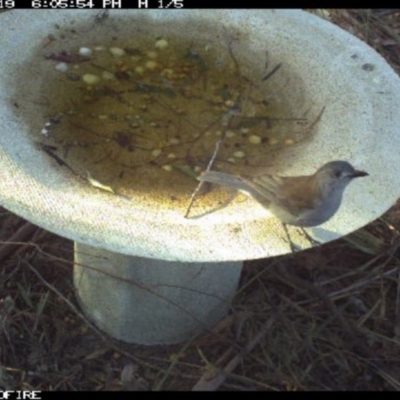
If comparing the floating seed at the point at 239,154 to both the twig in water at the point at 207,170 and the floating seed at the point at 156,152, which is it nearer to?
the twig in water at the point at 207,170

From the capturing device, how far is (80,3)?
2.84 m

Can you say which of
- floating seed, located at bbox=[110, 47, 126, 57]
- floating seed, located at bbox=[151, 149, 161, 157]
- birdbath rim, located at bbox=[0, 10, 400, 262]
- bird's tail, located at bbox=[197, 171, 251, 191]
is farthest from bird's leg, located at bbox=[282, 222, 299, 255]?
floating seed, located at bbox=[110, 47, 126, 57]

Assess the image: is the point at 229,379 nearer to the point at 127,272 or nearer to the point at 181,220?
the point at 127,272

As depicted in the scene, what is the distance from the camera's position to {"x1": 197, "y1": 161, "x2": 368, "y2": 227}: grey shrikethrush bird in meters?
2.09

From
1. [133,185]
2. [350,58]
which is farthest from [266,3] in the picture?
[133,185]

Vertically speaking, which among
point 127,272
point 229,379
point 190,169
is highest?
point 190,169

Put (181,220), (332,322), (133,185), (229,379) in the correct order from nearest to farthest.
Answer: (181,220), (133,185), (229,379), (332,322)

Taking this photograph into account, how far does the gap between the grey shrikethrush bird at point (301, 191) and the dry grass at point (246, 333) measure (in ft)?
2.70

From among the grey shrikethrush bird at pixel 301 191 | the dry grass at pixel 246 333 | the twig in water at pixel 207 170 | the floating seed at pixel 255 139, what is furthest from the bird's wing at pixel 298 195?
the dry grass at pixel 246 333

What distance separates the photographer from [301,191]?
2.14m

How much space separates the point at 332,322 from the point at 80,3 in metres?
1.60

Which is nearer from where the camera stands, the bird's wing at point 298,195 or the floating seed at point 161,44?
the bird's wing at point 298,195

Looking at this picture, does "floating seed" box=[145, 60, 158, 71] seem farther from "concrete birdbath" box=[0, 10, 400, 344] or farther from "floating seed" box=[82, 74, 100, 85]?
"floating seed" box=[82, 74, 100, 85]

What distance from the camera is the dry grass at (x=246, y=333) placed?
2.79 metres
